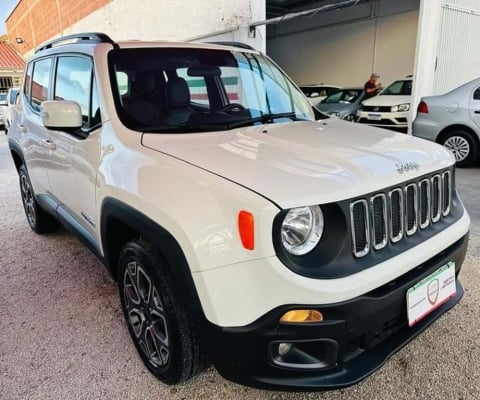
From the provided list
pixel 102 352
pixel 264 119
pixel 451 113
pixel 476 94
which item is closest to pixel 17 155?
pixel 102 352

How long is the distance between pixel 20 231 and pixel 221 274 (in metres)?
3.63

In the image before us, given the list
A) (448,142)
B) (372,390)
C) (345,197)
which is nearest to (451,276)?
(372,390)

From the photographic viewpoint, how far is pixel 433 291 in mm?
1877

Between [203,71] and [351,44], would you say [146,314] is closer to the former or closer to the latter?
[203,71]

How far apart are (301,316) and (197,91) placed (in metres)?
1.66

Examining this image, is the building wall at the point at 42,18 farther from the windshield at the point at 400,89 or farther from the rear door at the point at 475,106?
the rear door at the point at 475,106

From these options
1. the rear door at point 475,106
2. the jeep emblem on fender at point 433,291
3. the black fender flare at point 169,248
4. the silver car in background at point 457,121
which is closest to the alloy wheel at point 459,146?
the silver car in background at point 457,121

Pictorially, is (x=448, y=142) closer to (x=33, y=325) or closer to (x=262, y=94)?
(x=262, y=94)

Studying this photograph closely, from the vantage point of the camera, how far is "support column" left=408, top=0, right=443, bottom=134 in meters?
8.12

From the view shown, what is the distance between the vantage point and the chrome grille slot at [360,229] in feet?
5.27

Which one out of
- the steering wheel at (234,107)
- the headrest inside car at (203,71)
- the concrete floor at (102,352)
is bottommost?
the concrete floor at (102,352)

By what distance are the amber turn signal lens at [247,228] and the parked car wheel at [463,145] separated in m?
6.50

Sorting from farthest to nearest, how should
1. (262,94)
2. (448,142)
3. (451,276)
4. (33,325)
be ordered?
(448,142) < (262,94) < (33,325) < (451,276)

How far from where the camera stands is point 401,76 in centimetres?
1528
